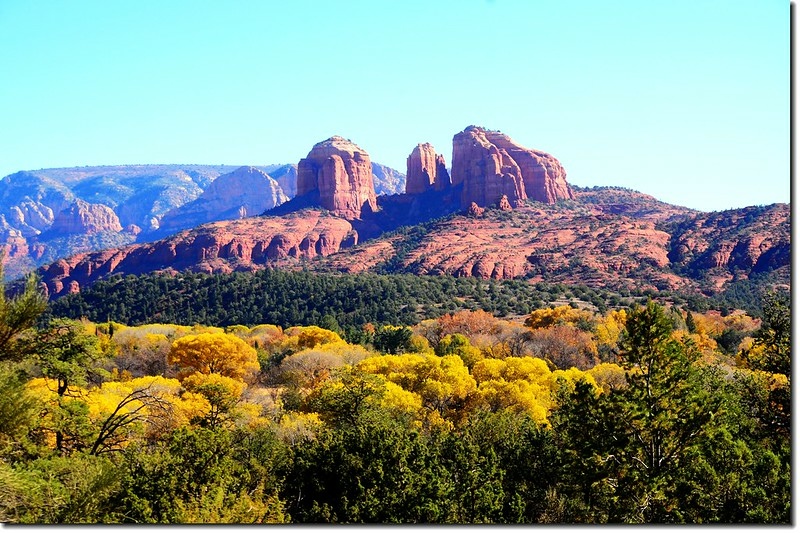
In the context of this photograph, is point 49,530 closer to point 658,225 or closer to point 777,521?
point 777,521

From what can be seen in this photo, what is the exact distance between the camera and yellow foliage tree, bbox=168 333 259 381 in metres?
46.4

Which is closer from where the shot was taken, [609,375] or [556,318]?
[609,375]

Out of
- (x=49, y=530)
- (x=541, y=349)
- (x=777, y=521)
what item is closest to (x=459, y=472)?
(x=777, y=521)

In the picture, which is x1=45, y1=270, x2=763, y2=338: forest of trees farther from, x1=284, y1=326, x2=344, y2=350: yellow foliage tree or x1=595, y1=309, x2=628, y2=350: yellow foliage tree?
x1=284, y1=326, x2=344, y2=350: yellow foliage tree

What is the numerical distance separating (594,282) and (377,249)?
182 ft

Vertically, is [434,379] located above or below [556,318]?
above

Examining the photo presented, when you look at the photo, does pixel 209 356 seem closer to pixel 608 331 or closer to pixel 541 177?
pixel 608 331

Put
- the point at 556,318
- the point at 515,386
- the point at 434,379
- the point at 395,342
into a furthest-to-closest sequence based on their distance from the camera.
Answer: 1. the point at 556,318
2. the point at 395,342
3. the point at 434,379
4. the point at 515,386

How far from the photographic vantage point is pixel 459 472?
67.4 ft

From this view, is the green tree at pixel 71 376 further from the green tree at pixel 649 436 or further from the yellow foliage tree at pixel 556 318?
the yellow foliage tree at pixel 556 318

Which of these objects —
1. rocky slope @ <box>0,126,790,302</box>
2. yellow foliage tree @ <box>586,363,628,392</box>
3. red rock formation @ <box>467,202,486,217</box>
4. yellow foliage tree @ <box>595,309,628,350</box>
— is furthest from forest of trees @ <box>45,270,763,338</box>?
red rock formation @ <box>467,202,486,217</box>

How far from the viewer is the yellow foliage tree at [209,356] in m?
46.4

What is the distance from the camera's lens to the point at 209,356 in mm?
46438

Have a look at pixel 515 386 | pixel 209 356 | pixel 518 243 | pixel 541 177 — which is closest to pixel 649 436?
pixel 515 386
